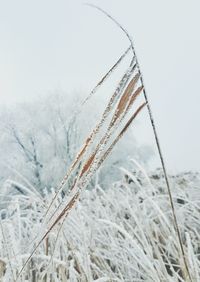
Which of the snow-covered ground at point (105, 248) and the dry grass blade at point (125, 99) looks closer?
the dry grass blade at point (125, 99)

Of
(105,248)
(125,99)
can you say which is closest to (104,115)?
(125,99)

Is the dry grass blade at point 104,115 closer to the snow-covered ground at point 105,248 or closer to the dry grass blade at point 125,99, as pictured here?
the dry grass blade at point 125,99

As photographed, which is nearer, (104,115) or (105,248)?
(104,115)

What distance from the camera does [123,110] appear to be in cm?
44

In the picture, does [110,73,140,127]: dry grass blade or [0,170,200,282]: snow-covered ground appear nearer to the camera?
[110,73,140,127]: dry grass blade

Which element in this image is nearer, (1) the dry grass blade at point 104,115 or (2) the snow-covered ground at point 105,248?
(1) the dry grass blade at point 104,115

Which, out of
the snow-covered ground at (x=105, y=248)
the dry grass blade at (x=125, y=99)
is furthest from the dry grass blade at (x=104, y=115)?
the snow-covered ground at (x=105, y=248)

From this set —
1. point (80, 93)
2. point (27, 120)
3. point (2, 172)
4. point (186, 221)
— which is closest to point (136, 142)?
point (80, 93)

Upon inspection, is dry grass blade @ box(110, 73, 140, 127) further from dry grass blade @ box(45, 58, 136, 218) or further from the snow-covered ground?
the snow-covered ground

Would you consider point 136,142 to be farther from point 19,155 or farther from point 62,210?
point 62,210

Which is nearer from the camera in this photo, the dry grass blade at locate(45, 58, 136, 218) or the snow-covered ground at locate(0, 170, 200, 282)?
the dry grass blade at locate(45, 58, 136, 218)

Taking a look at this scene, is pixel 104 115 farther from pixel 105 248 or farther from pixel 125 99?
pixel 105 248

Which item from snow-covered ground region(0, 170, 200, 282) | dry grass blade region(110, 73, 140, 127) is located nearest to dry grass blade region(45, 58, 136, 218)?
dry grass blade region(110, 73, 140, 127)

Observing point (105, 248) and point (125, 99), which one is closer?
point (125, 99)
